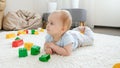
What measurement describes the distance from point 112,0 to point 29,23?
1246 millimetres

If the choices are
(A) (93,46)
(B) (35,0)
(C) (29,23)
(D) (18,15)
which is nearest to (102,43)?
(A) (93,46)

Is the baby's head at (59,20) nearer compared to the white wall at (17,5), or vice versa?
the baby's head at (59,20)

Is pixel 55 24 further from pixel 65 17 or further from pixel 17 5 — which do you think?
pixel 17 5

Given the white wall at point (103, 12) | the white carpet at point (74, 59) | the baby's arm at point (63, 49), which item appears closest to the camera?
the white carpet at point (74, 59)

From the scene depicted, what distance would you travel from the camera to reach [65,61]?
92 centimetres

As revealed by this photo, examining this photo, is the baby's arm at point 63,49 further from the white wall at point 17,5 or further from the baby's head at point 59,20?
the white wall at point 17,5

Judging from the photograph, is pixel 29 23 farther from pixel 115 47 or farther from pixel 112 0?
pixel 115 47

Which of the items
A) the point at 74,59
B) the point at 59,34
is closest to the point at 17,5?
the point at 59,34

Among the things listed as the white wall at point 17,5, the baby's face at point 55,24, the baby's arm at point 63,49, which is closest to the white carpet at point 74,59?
the baby's arm at point 63,49

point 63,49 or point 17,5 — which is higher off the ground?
point 17,5

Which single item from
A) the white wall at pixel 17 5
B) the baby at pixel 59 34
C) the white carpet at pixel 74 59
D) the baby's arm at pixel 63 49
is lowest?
the white carpet at pixel 74 59

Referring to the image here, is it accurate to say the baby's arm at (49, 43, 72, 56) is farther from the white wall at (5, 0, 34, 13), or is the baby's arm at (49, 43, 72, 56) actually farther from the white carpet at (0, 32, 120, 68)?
the white wall at (5, 0, 34, 13)

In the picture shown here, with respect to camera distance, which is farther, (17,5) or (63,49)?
(17,5)

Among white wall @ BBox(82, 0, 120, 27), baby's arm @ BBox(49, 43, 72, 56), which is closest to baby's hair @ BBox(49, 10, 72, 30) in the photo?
baby's arm @ BBox(49, 43, 72, 56)
